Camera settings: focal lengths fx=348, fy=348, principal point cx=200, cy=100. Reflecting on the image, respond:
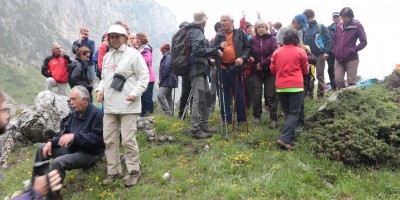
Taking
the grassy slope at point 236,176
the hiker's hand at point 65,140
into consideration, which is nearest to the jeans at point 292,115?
the grassy slope at point 236,176

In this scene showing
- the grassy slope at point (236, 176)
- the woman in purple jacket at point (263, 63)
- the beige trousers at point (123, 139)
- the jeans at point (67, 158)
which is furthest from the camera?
the woman in purple jacket at point (263, 63)

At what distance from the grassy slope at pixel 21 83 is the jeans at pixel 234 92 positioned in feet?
393

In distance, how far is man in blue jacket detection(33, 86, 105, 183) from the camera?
Result: 664 cm

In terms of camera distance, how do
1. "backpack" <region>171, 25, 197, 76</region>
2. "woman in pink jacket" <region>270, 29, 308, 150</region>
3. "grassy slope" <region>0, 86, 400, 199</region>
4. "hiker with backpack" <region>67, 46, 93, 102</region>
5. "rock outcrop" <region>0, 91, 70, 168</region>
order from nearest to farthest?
"grassy slope" <region>0, 86, 400, 199</region> < "woman in pink jacket" <region>270, 29, 308, 150</region> < "backpack" <region>171, 25, 197, 76</region> < "hiker with backpack" <region>67, 46, 93, 102</region> < "rock outcrop" <region>0, 91, 70, 168</region>

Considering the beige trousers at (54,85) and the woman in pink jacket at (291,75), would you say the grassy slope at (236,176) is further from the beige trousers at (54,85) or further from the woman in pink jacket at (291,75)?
the beige trousers at (54,85)

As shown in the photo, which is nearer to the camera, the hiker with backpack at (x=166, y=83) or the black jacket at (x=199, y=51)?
the black jacket at (x=199, y=51)

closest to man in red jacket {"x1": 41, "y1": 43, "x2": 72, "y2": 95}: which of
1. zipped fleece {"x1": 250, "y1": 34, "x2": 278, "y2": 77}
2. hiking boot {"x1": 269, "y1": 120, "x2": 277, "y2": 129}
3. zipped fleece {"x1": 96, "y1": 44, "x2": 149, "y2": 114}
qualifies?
zipped fleece {"x1": 96, "y1": 44, "x2": 149, "y2": 114}

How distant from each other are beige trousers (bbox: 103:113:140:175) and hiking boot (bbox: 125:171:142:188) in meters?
0.08

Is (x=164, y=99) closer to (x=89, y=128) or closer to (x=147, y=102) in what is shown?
(x=147, y=102)

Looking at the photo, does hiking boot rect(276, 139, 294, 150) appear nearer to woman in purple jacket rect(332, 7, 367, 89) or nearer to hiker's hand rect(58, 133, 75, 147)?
woman in purple jacket rect(332, 7, 367, 89)

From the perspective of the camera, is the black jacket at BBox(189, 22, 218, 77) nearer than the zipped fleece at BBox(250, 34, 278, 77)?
Yes

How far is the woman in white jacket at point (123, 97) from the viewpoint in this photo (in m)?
6.56

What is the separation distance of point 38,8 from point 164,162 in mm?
185596

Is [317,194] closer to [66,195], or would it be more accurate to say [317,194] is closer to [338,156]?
[338,156]
